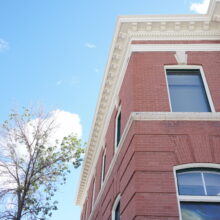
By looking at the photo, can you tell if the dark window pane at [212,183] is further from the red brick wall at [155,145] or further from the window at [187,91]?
the window at [187,91]

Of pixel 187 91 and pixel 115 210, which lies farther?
pixel 115 210

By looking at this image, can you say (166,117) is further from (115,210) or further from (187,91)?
(115,210)

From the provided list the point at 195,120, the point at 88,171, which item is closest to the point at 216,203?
the point at 195,120

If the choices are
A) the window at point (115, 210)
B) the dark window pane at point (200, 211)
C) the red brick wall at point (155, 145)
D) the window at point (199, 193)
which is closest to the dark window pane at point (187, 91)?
the red brick wall at point (155, 145)

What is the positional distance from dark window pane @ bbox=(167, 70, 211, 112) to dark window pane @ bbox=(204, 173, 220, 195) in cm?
226

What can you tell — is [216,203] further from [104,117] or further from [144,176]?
[104,117]

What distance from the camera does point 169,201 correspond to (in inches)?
218

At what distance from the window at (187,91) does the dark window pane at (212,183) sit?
2.22 m

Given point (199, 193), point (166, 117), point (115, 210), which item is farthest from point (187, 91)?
point (115, 210)

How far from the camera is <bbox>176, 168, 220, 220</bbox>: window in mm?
5426

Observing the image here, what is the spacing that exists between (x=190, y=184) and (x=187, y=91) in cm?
335

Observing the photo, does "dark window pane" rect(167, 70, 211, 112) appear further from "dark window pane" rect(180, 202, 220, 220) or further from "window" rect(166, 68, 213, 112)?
"dark window pane" rect(180, 202, 220, 220)

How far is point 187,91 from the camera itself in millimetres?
8195

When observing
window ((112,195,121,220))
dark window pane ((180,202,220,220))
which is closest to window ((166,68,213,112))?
dark window pane ((180,202,220,220))
